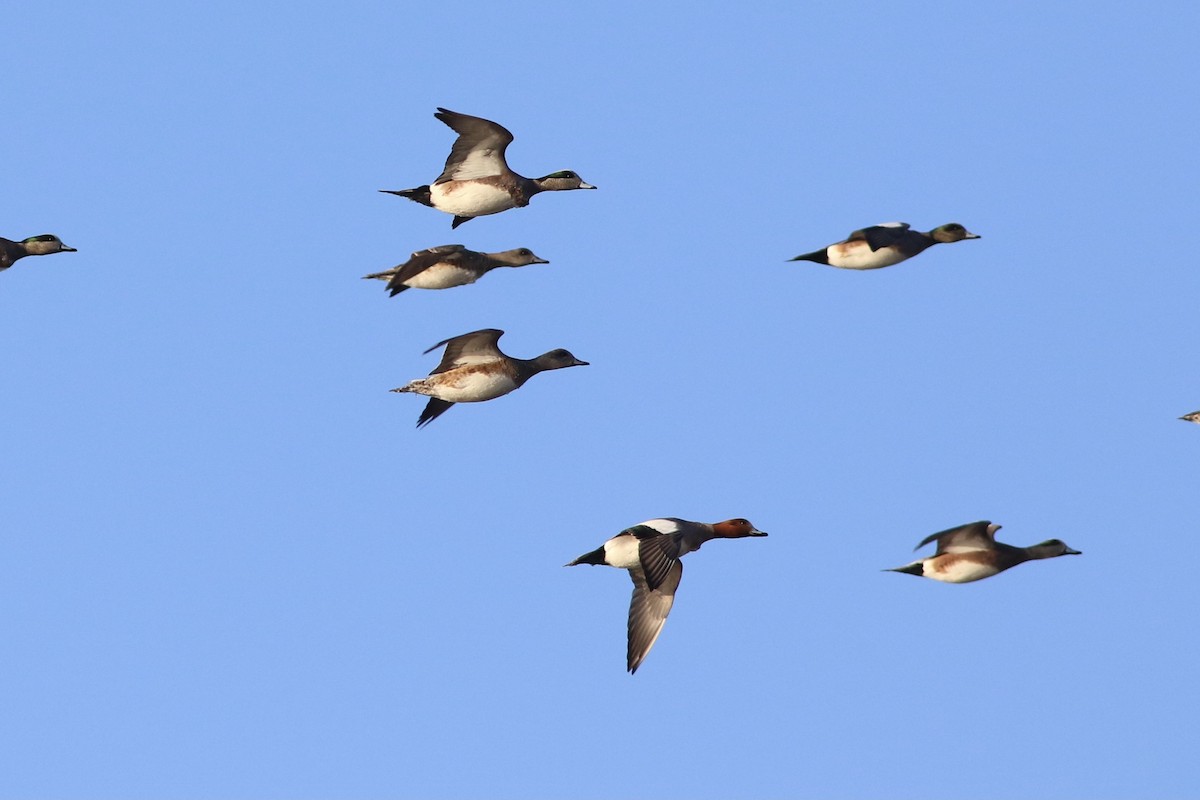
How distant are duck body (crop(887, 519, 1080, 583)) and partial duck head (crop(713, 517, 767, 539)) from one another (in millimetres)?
3422

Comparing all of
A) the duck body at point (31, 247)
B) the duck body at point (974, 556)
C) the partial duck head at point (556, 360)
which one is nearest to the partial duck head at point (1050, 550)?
the duck body at point (974, 556)

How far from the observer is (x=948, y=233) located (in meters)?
27.3

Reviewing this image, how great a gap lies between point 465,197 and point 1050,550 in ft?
31.3

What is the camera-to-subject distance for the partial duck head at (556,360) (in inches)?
1146

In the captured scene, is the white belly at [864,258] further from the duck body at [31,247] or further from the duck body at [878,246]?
the duck body at [31,247]

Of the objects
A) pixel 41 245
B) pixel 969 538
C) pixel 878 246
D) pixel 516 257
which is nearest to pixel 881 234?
pixel 878 246

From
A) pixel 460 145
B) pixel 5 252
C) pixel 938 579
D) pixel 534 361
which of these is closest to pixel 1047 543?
pixel 938 579

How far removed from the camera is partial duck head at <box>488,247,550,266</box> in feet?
97.1

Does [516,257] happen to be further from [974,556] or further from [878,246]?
[974,556]

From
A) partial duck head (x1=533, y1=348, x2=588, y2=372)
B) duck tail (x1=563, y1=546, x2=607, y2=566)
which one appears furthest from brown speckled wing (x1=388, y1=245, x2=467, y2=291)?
duck tail (x1=563, y1=546, x2=607, y2=566)

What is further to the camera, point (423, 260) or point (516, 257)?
point (516, 257)

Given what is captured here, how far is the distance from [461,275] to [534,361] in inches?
65.5

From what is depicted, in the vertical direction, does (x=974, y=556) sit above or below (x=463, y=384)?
below

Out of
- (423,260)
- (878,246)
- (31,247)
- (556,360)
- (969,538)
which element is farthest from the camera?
(31,247)
